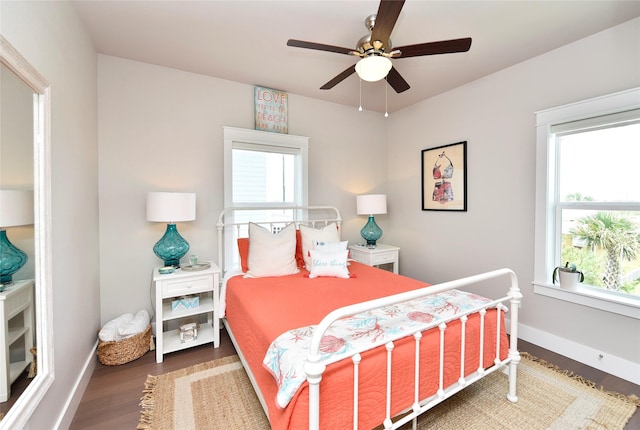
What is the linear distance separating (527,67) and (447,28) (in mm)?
1067

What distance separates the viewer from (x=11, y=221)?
41.6 inches

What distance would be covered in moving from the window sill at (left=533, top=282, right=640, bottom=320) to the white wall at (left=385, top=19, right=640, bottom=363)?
0.06m

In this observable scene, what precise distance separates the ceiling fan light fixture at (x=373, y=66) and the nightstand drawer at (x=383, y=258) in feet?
6.96

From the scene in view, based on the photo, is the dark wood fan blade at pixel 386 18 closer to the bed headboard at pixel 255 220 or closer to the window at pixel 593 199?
the window at pixel 593 199

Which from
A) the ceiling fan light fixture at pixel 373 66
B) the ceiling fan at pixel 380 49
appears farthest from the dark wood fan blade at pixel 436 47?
the ceiling fan light fixture at pixel 373 66

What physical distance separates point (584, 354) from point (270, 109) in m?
3.70

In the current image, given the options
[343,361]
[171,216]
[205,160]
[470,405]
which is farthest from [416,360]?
[205,160]

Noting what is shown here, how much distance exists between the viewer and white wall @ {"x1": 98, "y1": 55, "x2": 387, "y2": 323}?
2459 millimetres

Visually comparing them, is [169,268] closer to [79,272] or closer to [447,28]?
[79,272]

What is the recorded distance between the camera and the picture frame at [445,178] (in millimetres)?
3074

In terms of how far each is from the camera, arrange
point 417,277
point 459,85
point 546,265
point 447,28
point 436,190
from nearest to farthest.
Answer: point 447,28 < point 546,265 < point 459,85 < point 436,190 < point 417,277

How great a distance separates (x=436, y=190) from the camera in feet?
11.0

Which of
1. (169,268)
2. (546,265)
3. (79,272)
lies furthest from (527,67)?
(79,272)

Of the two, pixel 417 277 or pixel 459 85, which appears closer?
pixel 459 85
